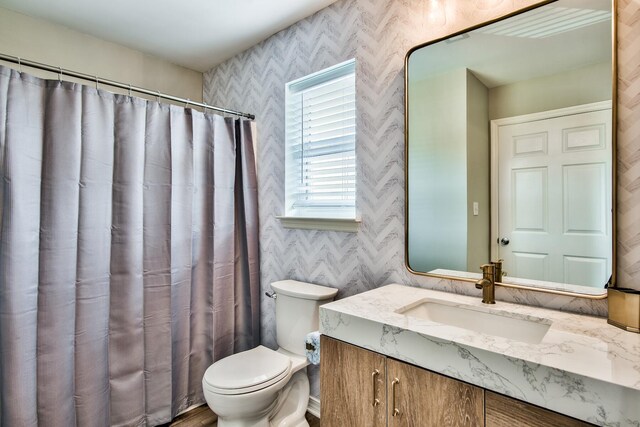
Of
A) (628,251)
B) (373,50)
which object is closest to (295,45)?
(373,50)

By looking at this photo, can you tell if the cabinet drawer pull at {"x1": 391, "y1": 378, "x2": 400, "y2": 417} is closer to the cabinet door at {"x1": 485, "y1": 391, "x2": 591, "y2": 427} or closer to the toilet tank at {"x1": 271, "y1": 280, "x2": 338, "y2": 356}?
the cabinet door at {"x1": 485, "y1": 391, "x2": 591, "y2": 427}

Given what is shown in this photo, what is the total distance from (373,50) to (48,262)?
1.86 m

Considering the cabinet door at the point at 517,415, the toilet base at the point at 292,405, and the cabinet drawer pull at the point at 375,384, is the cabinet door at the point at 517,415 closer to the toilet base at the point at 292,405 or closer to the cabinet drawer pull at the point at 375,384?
the cabinet drawer pull at the point at 375,384

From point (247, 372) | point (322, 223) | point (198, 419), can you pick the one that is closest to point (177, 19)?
point (322, 223)

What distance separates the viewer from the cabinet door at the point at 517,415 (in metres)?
0.77

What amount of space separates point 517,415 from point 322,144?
1.61 m

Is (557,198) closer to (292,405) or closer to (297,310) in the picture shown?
(297,310)

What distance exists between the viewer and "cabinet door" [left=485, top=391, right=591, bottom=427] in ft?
2.53

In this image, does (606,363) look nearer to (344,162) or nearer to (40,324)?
(344,162)

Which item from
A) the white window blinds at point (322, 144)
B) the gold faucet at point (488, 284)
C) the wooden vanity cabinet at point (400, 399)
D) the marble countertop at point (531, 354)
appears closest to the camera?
the marble countertop at point (531, 354)

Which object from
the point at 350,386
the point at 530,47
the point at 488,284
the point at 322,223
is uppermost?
the point at 530,47

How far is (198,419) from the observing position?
1969 mm

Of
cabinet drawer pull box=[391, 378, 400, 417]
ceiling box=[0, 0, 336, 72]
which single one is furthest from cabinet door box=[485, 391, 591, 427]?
ceiling box=[0, 0, 336, 72]

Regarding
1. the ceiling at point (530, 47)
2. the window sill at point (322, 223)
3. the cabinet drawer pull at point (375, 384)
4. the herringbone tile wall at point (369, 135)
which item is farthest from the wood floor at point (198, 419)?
the ceiling at point (530, 47)
